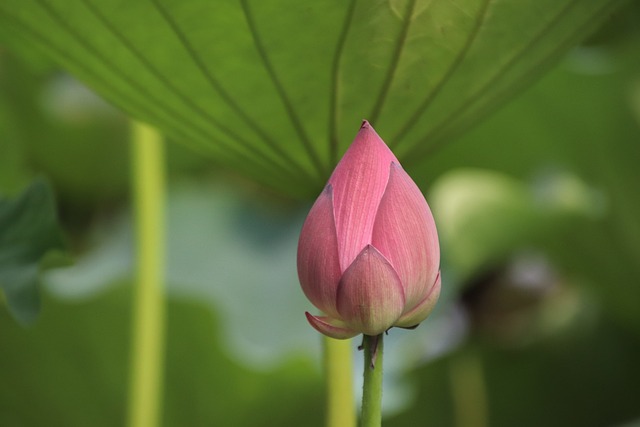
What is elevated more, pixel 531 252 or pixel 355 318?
pixel 531 252

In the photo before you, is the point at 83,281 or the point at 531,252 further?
the point at 531,252

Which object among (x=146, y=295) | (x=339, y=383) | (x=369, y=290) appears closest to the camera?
(x=369, y=290)

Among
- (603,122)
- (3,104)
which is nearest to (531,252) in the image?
(603,122)

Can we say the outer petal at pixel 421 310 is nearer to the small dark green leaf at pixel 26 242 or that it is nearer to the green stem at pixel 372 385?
the green stem at pixel 372 385

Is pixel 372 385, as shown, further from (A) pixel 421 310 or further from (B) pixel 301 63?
(B) pixel 301 63

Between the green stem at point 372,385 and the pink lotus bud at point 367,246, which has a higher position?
the pink lotus bud at point 367,246

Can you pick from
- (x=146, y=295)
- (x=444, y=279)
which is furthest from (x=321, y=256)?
(x=444, y=279)

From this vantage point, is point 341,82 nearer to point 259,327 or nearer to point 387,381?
point 387,381

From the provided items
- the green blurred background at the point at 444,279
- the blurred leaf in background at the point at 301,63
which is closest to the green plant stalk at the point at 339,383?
the blurred leaf in background at the point at 301,63
